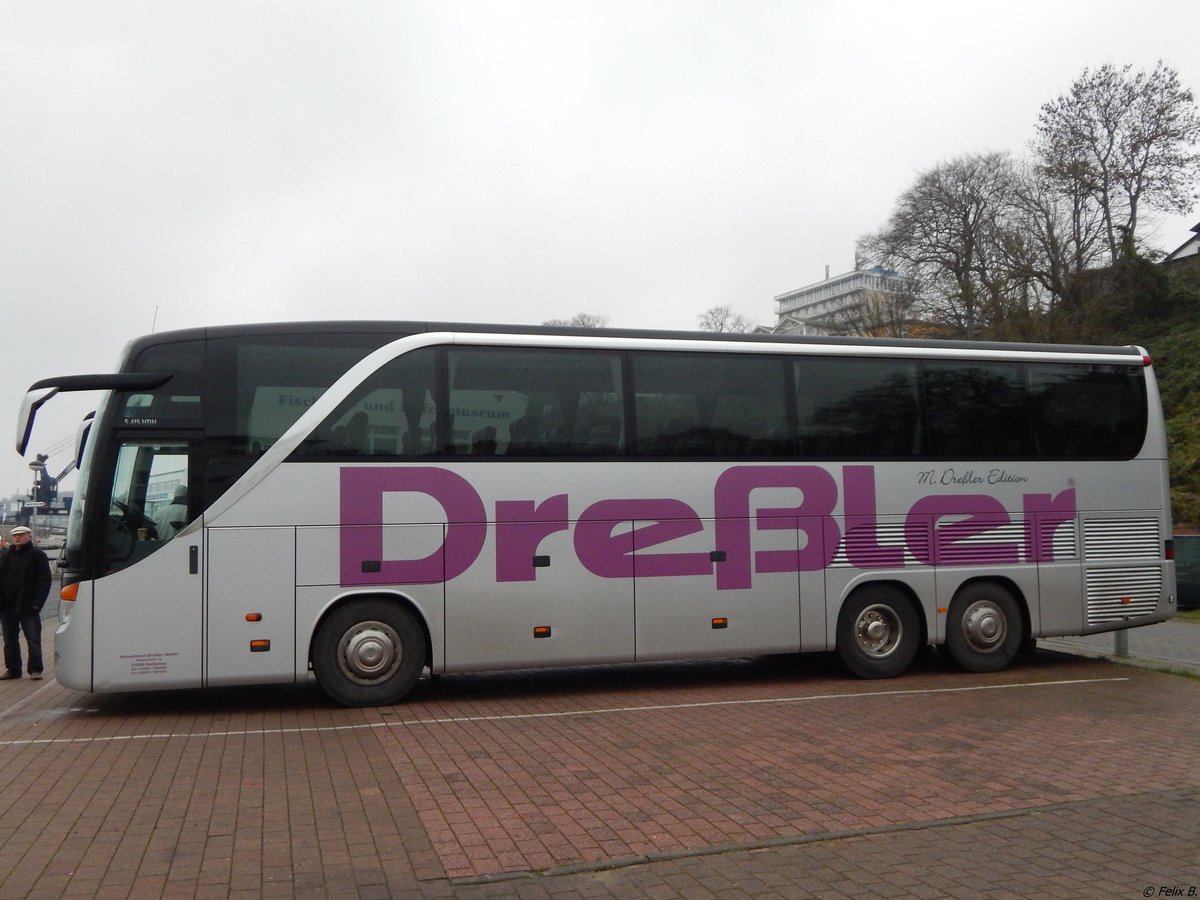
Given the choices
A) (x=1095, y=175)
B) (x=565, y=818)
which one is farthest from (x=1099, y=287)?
(x=565, y=818)

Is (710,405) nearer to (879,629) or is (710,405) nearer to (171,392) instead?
(879,629)

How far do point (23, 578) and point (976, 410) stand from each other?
37.4 ft

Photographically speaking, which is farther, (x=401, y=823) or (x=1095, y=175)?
(x=1095, y=175)

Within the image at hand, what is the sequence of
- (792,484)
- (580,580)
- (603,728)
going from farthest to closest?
(792,484), (580,580), (603,728)

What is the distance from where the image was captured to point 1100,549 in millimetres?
13250

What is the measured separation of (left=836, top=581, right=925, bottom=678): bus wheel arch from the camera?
12.3m

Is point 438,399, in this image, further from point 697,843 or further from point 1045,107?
point 1045,107

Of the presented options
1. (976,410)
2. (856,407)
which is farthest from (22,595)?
(976,410)

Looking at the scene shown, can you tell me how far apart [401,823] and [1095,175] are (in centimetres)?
4495

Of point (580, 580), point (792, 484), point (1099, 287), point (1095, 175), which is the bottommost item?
point (580, 580)

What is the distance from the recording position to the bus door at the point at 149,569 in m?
9.86

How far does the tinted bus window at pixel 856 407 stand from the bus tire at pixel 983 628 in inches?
76.0

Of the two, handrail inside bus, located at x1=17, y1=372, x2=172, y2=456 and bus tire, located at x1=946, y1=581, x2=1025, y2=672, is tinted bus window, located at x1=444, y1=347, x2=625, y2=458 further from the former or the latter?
bus tire, located at x1=946, y1=581, x2=1025, y2=672

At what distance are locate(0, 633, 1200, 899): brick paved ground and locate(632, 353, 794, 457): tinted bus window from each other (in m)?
2.62
